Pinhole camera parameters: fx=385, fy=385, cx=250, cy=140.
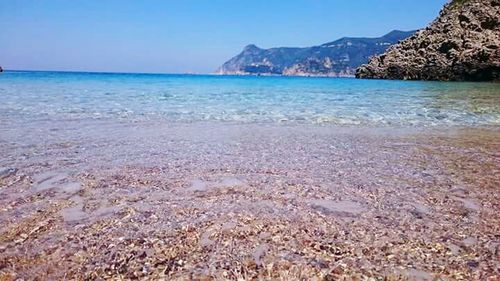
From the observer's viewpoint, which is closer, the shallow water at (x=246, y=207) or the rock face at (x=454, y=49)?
the shallow water at (x=246, y=207)

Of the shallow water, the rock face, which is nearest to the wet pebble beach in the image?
the shallow water

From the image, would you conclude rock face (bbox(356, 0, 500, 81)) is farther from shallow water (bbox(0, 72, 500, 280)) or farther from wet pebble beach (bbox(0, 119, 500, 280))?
wet pebble beach (bbox(0, 119, 500, 280))

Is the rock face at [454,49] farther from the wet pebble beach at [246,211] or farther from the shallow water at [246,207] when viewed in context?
the wet pebble beach at [246,211]

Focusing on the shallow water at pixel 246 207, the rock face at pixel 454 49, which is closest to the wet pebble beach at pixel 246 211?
the shallow water at pixel 246 207

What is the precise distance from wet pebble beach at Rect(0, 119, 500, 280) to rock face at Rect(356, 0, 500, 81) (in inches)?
2670

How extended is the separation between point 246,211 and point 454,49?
77693 mm

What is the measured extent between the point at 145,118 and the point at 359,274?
33.8ft

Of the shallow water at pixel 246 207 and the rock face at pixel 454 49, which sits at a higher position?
the rock face at pixel 454 49

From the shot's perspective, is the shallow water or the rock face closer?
the shallow water

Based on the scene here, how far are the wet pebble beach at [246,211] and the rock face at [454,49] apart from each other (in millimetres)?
67812

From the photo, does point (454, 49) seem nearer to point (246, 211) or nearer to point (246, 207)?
point (246, 207)

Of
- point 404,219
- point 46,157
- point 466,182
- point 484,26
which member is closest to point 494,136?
point 466,182

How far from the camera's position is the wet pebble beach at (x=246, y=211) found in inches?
114

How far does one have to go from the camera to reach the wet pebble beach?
2898 mm
